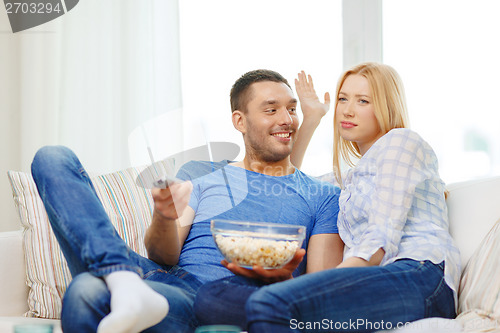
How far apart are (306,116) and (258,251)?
0.88 metres

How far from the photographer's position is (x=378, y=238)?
59.7 inches

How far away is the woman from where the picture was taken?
1314 mm

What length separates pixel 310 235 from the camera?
1824 mm

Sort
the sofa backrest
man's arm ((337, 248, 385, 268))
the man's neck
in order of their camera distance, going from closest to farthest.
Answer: man's arm ((337, 248, 385, 268))
the sofa backrest
the man's neck

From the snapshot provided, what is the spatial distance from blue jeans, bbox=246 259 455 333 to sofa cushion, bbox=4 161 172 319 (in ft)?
2.37

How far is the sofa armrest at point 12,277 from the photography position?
69.6 inches

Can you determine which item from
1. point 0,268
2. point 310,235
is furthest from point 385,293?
point 0,268

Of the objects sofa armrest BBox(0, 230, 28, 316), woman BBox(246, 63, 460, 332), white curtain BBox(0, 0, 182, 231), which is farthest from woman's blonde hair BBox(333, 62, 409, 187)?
white curtain BBox(0, 0, 182, 231)

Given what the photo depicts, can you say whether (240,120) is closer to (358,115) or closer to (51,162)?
(358,115)

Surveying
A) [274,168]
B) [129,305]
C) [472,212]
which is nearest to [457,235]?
[472,212]

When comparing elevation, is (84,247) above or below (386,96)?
below

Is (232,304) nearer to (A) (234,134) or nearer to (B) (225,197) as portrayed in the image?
(B) (225,197)

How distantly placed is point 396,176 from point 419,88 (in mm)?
1447

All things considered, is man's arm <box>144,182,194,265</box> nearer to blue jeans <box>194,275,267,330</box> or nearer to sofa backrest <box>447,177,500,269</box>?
blue jeans <box>194,275,267,330</box>
